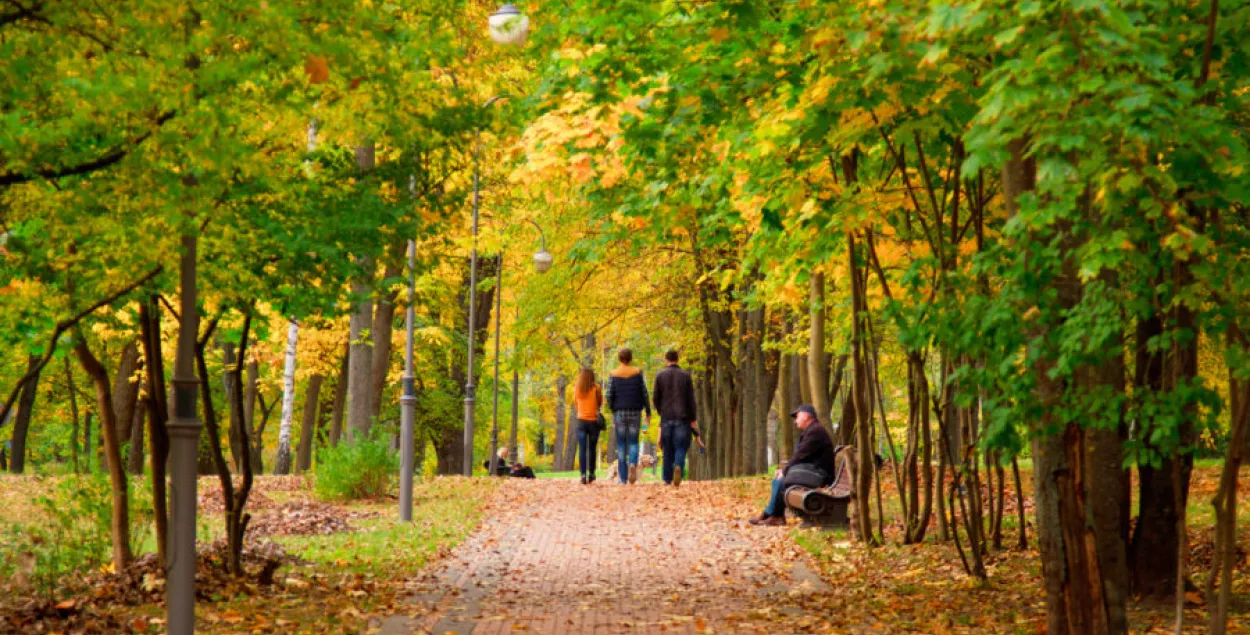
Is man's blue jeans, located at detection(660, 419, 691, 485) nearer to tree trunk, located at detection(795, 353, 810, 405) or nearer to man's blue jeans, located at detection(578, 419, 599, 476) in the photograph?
man's blue jeans, located at detection(578, 419, 599, 476)

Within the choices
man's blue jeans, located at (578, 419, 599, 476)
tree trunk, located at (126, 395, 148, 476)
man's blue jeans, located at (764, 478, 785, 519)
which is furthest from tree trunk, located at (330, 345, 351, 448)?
man's blue jeans, located at (764, 478, 785, 519)

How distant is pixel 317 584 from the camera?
1030 cm

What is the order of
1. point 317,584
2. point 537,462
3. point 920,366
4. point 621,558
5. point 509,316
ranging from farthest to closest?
point 537,462 < point 509,316 < point 621,558 < point 920,366 < point 317,584

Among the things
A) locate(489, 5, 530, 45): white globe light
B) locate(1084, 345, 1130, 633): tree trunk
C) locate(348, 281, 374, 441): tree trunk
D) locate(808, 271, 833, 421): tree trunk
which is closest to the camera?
locate(1084, 345, 1130, 633): tree trunk

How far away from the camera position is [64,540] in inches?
371

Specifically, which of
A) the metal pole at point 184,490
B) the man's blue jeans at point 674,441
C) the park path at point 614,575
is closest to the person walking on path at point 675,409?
the man's blue jeans at point 674,441

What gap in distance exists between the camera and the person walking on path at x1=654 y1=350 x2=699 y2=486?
67.7 ft

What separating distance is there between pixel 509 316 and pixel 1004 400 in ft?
105

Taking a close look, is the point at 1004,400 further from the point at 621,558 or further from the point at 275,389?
the point at 275,389

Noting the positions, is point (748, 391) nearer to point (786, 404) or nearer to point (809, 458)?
point (786, 404)

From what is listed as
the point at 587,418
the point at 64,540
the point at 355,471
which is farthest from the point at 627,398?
the point at 64,540

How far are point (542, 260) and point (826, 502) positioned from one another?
33.5 ft

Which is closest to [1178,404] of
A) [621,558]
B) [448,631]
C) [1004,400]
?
[1004,400]

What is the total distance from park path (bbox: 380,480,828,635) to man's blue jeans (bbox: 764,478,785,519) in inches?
14.6
